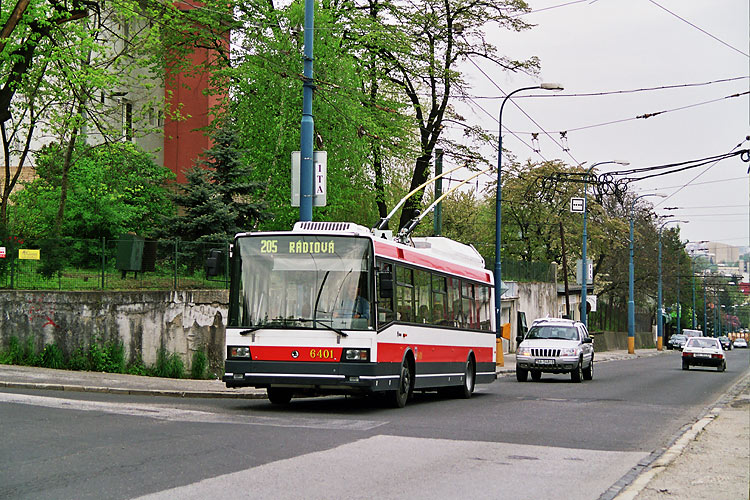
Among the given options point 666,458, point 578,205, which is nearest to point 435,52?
point 578,205

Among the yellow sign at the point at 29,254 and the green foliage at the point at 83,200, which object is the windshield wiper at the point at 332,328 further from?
the green foliage at the point at 83,200

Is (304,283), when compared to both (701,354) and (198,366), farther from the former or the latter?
(701,354)

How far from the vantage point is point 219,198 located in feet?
93.8

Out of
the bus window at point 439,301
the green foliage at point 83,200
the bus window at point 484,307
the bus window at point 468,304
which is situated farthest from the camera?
the green foliage at point 83,200

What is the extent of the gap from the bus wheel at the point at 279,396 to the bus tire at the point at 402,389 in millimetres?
1858

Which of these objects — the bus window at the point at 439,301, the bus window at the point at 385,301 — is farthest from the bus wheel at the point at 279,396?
the bus window at the point at 439,301

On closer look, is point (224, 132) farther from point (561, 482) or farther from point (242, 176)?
point (561, 482)

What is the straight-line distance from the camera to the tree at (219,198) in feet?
92.0

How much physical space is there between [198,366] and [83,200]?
10693mm

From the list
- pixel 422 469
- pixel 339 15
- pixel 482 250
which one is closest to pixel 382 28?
pixel 339 15

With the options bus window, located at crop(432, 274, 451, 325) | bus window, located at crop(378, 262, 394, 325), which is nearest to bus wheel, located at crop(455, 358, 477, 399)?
bus window, located at crop(432, 274, 451, 325)

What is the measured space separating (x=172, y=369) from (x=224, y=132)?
9614 millimetres

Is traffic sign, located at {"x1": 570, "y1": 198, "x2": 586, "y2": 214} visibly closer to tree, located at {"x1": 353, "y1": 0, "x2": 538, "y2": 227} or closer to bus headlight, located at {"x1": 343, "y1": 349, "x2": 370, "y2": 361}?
→ tree, located at {"x1": 353, "y1": 0, "x2": 538, "y2": 227}

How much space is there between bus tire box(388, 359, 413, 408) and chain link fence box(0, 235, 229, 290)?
779 cm
